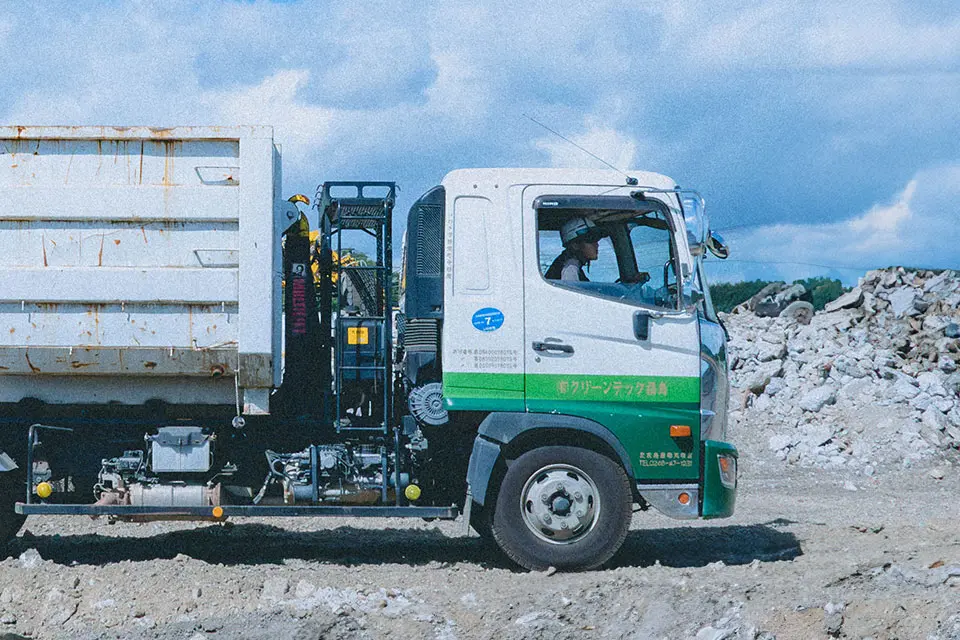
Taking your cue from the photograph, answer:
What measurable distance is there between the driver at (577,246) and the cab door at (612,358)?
3.5 inches

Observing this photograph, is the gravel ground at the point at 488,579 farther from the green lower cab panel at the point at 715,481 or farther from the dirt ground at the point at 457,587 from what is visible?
the green lower cab panel at the point at 715,481

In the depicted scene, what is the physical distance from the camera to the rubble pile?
619 inches

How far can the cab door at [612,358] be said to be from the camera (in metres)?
7.38

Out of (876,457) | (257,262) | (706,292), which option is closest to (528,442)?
(706,292)

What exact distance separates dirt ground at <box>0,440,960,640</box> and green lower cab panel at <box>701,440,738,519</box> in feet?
1.40

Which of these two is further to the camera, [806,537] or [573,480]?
[806,537]

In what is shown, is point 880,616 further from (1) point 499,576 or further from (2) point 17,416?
(2) point 17,416

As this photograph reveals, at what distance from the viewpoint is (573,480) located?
746cm

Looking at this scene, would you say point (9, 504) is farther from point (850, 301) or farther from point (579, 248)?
point (850, 301)

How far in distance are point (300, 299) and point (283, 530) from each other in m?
2.82

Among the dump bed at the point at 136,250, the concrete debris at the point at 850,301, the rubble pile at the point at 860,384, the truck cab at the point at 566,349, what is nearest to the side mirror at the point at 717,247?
the truck cab at the point at 566,349

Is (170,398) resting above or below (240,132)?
below

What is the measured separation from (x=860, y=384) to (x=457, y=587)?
11.9 meters

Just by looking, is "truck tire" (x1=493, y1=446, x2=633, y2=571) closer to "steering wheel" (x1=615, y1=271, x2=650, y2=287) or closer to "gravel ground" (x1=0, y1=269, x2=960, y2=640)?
"gravel ground" (x1=0, y1=269, x2=960, y2=640)
